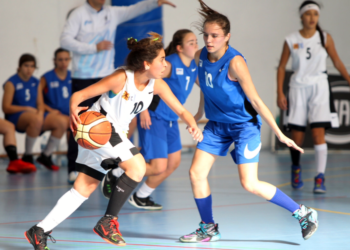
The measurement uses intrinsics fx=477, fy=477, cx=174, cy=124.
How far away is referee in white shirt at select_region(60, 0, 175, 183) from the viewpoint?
4910 mm

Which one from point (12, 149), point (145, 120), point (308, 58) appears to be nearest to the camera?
point (145, 120)

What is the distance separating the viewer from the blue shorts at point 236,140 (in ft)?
9.52

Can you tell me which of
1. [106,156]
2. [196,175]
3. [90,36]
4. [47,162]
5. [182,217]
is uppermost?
[90,36]

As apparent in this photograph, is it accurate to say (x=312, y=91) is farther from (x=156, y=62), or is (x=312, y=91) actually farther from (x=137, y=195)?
(x=156, y=62)

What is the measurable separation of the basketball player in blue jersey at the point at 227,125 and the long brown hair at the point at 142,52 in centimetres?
32

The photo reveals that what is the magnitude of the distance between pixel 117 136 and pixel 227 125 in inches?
28.1

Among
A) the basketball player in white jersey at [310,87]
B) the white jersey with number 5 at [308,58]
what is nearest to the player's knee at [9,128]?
the basketball player in white jersey at [310,87]

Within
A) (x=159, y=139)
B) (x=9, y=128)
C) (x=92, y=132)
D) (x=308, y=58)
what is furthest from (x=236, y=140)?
(x=9, y=128)

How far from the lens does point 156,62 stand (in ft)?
9.21

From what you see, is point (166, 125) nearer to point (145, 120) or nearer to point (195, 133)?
point (145, 120)

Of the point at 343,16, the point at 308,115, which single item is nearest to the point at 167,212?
the point at 308,115

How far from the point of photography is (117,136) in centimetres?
275

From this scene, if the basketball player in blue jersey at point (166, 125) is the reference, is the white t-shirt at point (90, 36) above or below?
above

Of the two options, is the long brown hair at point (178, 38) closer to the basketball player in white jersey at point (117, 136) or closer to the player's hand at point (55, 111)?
the basketball player in white jersey at point (117, 136)
